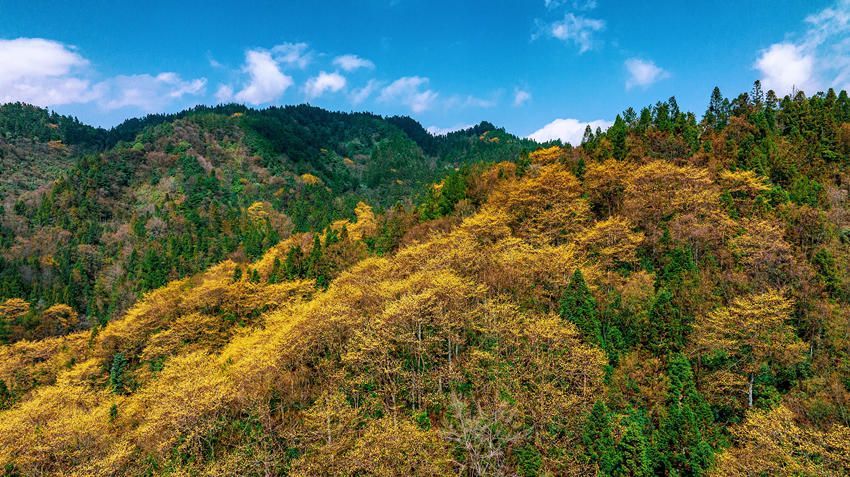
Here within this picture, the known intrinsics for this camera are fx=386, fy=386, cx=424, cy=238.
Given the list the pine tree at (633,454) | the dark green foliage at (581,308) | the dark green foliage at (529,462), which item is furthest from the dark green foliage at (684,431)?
the dark green foliage at (529,462)

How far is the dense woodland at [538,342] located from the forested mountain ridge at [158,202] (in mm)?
27362

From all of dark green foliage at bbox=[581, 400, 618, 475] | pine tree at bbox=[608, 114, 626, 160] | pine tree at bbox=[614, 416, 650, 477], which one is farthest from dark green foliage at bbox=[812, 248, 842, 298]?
pine tree at bbox=[608, 114, 626, 160]

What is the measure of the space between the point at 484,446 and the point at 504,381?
4705 mm

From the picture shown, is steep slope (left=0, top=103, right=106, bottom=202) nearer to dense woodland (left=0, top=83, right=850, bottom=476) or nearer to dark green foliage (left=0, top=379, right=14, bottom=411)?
dark green foliage (left=0, top=379, right=14, bottom=411)

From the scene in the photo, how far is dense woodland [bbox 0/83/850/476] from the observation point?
23.9 meters

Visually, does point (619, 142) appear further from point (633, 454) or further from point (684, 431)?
point (633, 454)

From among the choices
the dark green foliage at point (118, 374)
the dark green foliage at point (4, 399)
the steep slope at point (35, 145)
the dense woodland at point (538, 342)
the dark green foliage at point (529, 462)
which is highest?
the steep slope at point (35, 145)

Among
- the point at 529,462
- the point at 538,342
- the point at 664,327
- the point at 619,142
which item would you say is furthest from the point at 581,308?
the point at 619,142

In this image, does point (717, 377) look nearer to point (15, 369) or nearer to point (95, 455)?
point (95, 455)

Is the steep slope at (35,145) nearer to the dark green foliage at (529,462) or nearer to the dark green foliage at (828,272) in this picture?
the dark green foliage at (529,462)

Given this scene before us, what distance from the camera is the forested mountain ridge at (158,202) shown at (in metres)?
81.7

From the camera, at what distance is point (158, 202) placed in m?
108

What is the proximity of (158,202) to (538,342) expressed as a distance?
117 m

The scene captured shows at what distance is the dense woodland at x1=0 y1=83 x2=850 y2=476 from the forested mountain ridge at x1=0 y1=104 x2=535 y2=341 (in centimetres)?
2736
